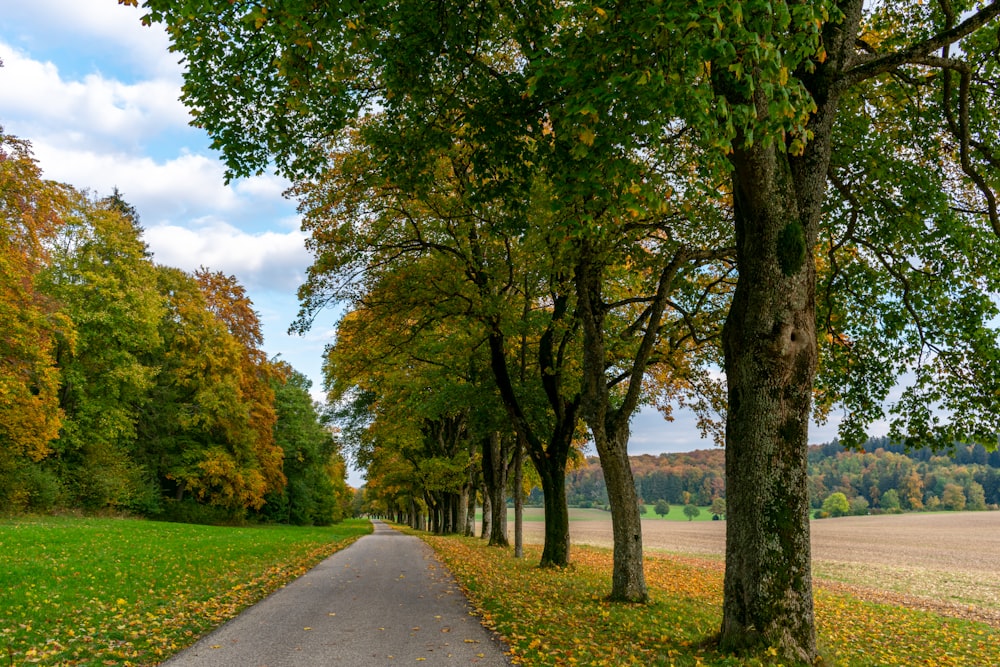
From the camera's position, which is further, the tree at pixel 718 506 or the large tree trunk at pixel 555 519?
the tree at pixel 718 506

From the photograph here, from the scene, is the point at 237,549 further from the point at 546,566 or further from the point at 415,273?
the point at 415,273

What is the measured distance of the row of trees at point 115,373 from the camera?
73.9 feet

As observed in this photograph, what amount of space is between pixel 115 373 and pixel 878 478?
101070mm

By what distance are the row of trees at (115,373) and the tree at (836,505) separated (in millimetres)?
77016

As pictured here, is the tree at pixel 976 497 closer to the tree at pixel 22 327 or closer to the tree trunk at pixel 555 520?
the tree trunk at pixel 555 520

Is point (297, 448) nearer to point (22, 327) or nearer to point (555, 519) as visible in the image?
point (22, 327)

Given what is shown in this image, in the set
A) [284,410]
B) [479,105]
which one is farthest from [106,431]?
[479,105]

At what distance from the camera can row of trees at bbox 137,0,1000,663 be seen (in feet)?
19.5

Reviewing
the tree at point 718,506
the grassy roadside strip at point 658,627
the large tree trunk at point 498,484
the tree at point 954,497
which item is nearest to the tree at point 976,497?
the tree at point 954,497

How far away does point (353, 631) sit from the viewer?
7773 mm

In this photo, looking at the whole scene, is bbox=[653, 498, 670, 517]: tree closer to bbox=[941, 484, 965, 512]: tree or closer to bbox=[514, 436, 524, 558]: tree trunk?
bbox=[941, 484, 965, 512]: tree

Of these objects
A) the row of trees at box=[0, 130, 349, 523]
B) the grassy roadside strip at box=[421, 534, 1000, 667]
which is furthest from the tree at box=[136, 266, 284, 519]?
the grassy roadside strip at box=[421, 534, 1000, 667]

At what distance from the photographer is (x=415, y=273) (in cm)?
1454

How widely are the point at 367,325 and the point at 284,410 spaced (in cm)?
3630
